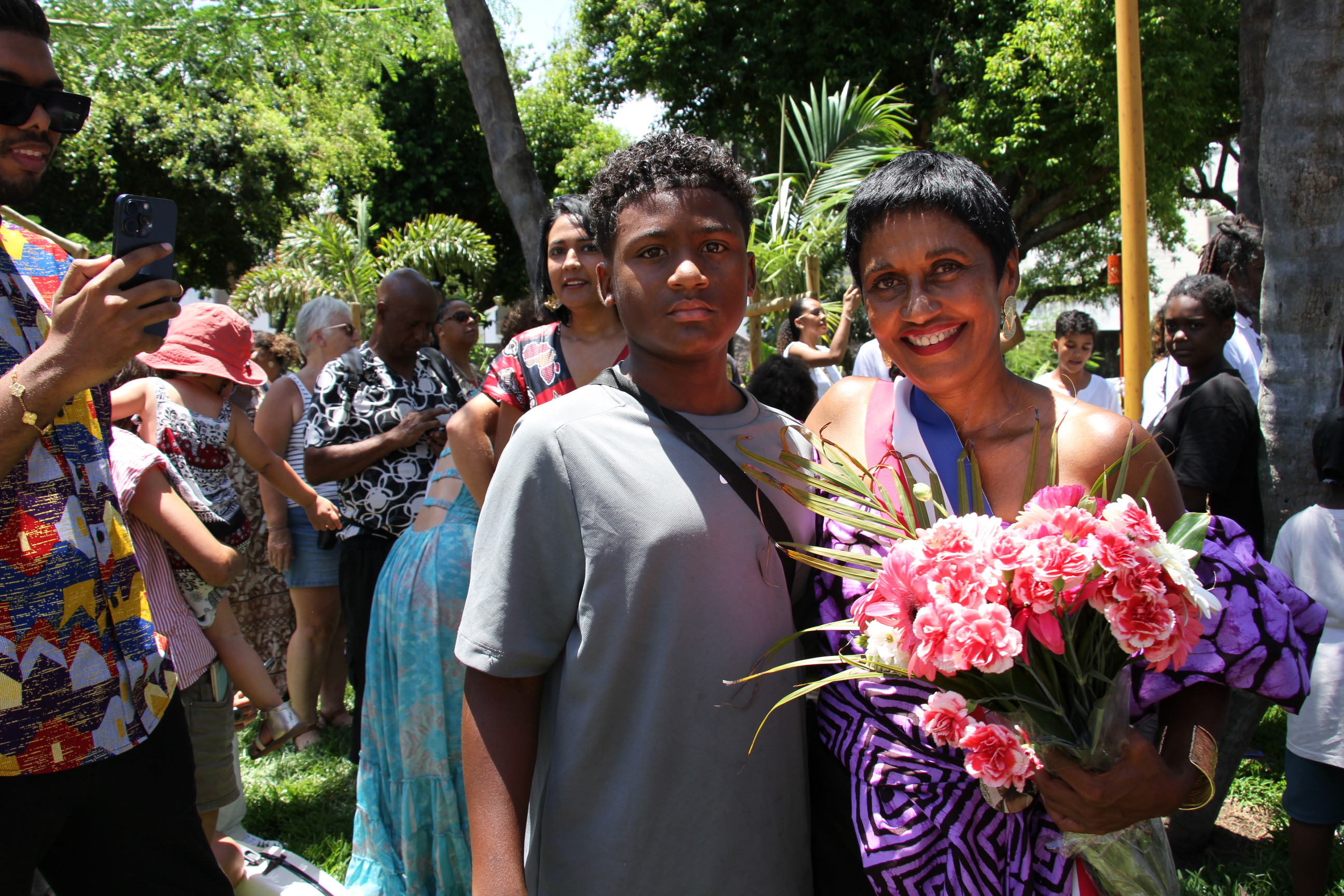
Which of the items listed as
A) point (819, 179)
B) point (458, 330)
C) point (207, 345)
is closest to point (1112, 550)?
point (207, 345)

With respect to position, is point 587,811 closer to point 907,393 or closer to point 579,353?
point 907,393

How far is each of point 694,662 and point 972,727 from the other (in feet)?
1.55

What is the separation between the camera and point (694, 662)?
5.16 feet

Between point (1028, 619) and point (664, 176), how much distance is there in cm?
107

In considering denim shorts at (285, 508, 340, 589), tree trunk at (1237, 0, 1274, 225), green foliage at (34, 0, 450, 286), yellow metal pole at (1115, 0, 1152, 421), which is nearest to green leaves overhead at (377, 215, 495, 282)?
green foliage at (34, 0, 450, 286)

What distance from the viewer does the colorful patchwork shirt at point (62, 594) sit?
70.8 inches

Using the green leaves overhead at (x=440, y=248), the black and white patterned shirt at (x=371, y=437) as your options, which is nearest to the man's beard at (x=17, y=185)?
the black and white patterned shirt at (x=371, y=437)

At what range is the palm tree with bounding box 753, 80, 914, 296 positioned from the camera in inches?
388

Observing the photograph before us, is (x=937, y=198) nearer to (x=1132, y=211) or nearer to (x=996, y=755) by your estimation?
(x=996, y=755)

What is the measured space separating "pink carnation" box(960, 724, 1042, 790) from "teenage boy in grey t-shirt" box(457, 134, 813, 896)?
39 centimetres

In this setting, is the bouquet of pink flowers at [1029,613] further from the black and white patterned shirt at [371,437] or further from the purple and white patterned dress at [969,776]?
the black and white patterned shirt at [371,437]

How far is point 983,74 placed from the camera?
14.4m

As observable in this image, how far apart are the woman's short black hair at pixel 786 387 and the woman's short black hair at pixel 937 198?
2445 mm

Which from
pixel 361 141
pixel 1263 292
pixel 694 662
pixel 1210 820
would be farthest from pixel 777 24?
pixel 694 662
